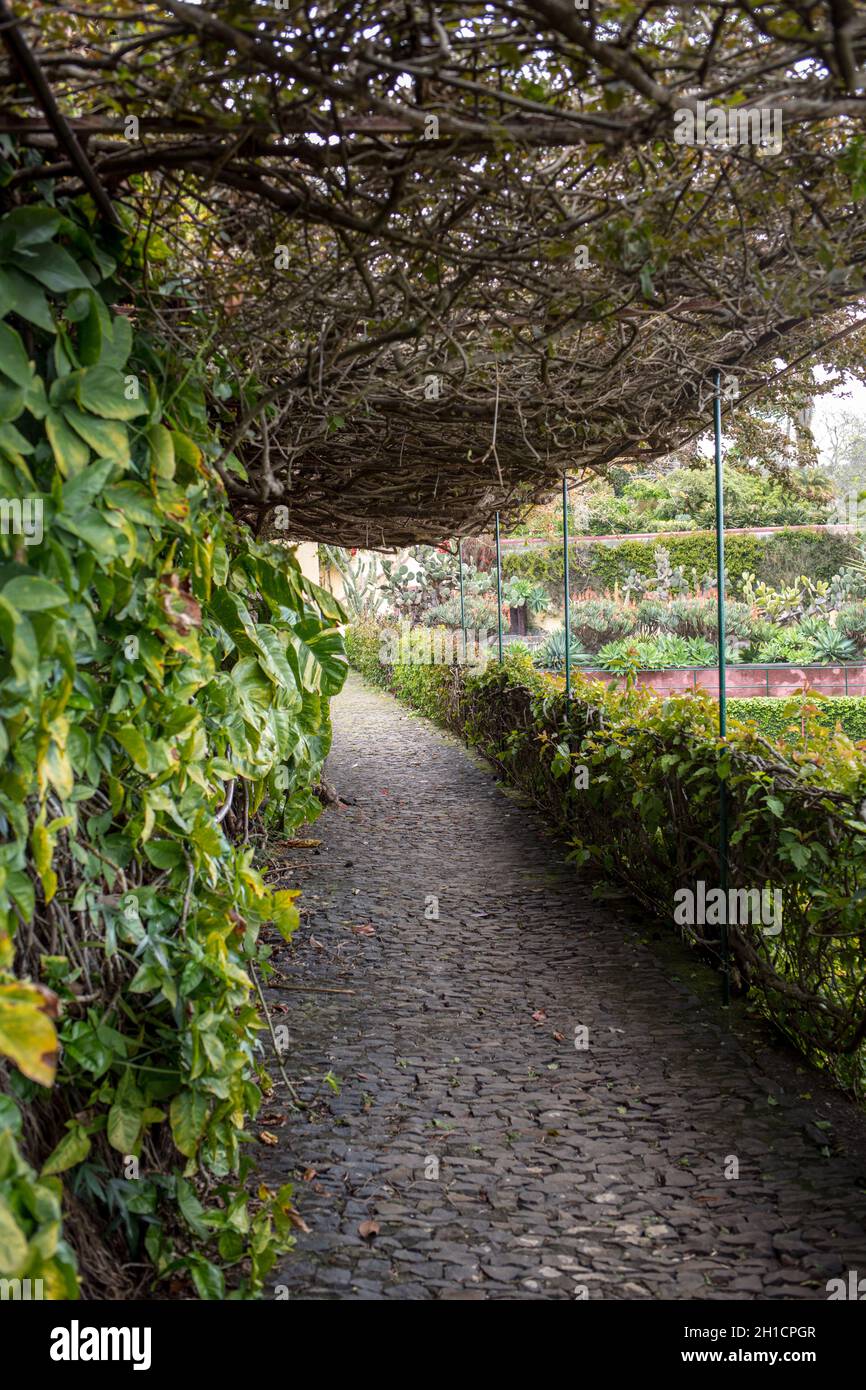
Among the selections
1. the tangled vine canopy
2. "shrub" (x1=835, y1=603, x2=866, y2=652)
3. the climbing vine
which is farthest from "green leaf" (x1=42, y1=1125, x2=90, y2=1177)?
"shrub" (x1=835, y1=603, x2=866, y2=652)

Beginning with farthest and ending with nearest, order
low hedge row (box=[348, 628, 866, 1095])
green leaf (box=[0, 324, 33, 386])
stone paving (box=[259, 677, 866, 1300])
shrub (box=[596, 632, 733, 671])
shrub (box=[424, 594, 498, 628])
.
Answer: shrub (box=[424, 594, 498, 628]) < shrub (box=[596, 632, 733, 671]) < low hedge row (box=[348, 628, 866, 1095]) < stone paving (box=[259, 677, 866, 1300]) < green leaf (box=[0, 324, 33, 386])

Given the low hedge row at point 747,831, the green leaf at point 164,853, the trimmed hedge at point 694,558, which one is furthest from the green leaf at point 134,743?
the trimmed hedge at point 694,558

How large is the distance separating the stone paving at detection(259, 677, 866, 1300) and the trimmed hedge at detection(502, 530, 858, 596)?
609 inches

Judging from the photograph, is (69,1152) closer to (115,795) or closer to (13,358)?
(115,795)

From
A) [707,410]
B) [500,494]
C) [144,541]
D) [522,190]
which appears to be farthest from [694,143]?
[500,494]

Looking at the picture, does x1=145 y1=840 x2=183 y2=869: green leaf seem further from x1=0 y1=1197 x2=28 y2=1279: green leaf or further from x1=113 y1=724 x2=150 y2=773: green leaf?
x1=0 y1=1197 x2=28 y2=1279: green leaf

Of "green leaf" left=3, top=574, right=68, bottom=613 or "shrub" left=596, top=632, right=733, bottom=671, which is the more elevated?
"shrub" left=596, top=632, right=733, bottom=671

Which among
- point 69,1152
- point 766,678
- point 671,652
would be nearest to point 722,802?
point 69,1152

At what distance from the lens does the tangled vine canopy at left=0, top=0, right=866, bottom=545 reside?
6.78ft

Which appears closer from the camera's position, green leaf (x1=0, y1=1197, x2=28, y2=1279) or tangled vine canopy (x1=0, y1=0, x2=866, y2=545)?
green leaf (x1=0, y1=1197, x2=28, y2=1279)

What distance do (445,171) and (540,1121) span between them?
291cm

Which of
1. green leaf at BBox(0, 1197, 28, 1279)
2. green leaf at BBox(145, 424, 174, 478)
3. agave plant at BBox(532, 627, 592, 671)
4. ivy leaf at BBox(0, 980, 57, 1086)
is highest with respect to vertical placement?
green leaf at BBox(145, 424, 174, 478)
